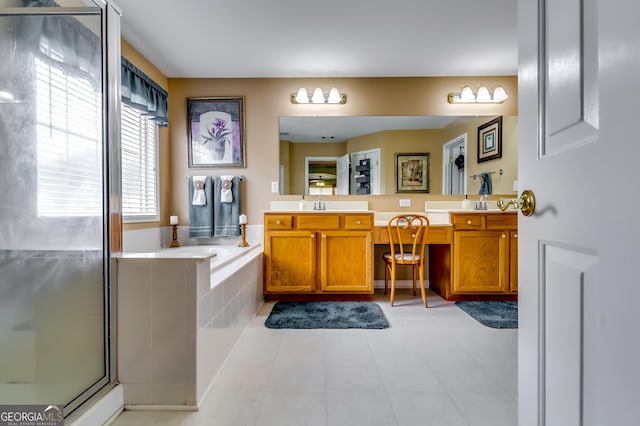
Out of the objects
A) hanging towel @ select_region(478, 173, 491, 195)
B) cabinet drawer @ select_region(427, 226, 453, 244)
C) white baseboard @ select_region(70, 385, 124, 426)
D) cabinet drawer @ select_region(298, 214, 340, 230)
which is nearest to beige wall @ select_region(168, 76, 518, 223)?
hanging towel @ select_region(478, 173, 491, 195)

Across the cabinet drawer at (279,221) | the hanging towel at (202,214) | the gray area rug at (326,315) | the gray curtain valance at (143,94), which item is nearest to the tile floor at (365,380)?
the gray area rug at (326,315)

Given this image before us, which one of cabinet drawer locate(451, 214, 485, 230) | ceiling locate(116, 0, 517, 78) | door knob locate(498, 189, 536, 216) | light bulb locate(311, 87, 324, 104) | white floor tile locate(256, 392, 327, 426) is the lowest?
white floor tile locate(256, 392, 327, 426)

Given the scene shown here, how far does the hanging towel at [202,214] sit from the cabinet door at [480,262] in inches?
97.7

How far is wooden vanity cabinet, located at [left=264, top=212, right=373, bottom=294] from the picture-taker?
275cm

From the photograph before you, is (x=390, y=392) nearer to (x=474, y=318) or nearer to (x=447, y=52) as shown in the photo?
(x=474, y=318)

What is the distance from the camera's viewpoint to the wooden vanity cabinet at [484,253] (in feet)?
9.12

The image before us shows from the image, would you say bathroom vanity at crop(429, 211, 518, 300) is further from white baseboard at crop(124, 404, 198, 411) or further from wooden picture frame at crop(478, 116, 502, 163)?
white baseboard at crop(124, 404, 198, 411)

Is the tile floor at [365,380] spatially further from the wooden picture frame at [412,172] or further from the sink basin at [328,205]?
the wooden picture frame at [412,172]

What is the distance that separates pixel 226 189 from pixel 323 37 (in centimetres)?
170

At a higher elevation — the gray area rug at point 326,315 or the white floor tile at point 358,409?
the gray area rug at point 326,315

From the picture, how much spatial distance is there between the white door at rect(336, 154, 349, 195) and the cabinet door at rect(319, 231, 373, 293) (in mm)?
648

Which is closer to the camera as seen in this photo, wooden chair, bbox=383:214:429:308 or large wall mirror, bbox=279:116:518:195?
wooden chair, bbox=383:214:429:308

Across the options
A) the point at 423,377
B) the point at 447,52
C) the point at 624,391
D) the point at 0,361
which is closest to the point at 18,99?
the point at 0,361

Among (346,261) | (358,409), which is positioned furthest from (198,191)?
(358,409)
